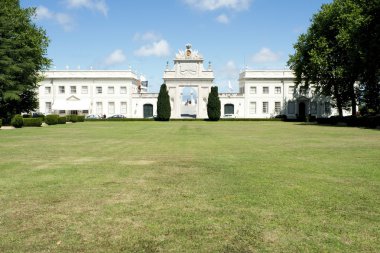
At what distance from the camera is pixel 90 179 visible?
9.01 meters

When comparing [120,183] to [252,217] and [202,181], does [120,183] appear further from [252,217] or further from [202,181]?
[252,217]

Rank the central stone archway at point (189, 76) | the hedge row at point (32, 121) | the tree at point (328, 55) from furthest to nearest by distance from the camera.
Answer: the central stone archway at point (189, 76) → the tree at point (328, 55) → the hedge row at point (32, 121)

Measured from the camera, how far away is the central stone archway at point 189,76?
73.2 meters

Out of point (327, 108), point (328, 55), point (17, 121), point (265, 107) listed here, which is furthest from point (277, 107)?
point (17, 121)

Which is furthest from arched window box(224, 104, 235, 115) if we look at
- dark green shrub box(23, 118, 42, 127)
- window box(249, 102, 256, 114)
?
dark green shrub box(23, 118, 42, 127)

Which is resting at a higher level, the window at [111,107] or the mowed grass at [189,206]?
the window at [111,107]

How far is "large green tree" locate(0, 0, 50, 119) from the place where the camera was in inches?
1496

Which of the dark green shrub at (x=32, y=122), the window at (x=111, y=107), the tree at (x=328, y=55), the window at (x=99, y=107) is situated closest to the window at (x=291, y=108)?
the tree at (x=328, y=55)

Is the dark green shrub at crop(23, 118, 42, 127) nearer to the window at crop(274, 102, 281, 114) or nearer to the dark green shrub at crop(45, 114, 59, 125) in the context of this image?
the dark green shrub at crop(45, 114, 59, 125)

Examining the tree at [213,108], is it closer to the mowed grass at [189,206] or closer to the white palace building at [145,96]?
the white palace building at [145,96]

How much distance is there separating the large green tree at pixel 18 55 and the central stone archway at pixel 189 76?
2961cm

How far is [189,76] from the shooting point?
73.5 meters

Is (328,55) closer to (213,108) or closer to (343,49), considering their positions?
(343,49)

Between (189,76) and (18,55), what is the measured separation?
125ft
